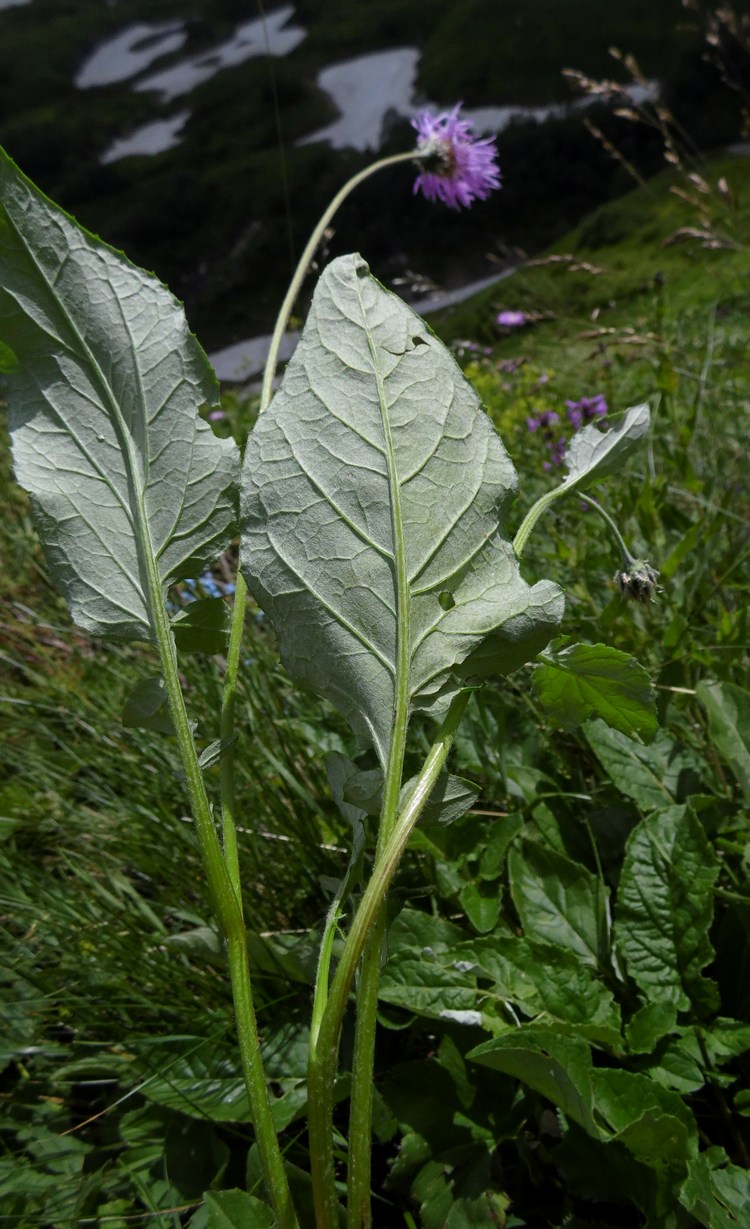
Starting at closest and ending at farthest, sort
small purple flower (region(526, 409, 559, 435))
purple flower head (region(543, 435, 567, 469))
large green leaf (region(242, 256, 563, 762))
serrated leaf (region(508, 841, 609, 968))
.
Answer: large green leaf (region(242, 256, 563, 762)), serrated leaf (region(508, 841, 609, 968)), purple flower head (region(543, 435, 567, 469)), small purple flower (region(526, 409, 559, 435))

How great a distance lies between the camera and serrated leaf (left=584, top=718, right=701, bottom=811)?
100cm

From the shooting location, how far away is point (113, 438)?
0.71m

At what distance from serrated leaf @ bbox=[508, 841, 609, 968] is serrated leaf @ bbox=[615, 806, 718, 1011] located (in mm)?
32

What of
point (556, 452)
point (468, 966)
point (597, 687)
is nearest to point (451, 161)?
point (556, 452)

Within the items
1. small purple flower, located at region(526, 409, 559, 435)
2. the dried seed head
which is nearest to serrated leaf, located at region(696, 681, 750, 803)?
the dried seed head

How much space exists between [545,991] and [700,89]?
40.2ft

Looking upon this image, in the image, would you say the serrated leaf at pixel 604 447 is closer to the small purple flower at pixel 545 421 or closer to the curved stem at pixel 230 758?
the curved stem at pixel 230 758

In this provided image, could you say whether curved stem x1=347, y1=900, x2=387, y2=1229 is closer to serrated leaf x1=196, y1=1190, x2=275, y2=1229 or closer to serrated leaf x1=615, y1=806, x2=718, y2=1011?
serrated leaf x1=196, y1=1190, x2=275, y2=1229

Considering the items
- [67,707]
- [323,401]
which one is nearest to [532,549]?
[67,707]

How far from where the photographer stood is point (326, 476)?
66 centimetres

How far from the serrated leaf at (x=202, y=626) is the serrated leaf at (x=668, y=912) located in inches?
18.7

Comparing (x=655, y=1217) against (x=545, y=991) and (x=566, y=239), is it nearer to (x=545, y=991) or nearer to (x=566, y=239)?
(x=545, y=991)

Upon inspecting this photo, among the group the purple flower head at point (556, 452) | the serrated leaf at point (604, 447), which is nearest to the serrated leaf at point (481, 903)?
the serrated leaf at point (604, 447)

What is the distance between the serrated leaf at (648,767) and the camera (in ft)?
3.30
